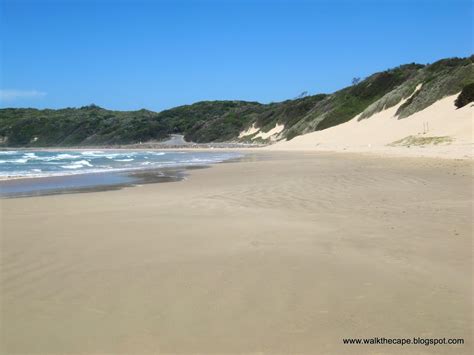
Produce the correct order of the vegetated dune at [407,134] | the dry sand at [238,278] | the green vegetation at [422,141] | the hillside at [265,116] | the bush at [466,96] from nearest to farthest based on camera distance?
the dry sand at [238,278] → the vegetated dune at [407,134] → the green vegetation at [422,141] → the bush at [466,96] → the hillside at [265,116]

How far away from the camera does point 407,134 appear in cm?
3088

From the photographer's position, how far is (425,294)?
149 inches

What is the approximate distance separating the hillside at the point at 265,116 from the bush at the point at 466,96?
2.75 m

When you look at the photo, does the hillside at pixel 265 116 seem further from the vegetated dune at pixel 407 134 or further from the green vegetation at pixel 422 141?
the green vegetation at pixel 422 141

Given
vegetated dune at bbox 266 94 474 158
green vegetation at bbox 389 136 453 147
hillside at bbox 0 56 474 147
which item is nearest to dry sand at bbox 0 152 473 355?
vegetated dune at bbox 266 94 474 158

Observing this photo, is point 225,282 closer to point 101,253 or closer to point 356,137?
point 101,253

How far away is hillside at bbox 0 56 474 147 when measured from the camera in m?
38.8

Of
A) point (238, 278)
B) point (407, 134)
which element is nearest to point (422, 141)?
point (407, 134)

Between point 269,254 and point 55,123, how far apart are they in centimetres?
12896

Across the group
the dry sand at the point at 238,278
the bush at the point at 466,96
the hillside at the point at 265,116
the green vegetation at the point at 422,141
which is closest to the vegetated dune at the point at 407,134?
the green vegetation at the point at 422,141

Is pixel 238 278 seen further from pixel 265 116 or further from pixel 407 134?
pixel 265 116

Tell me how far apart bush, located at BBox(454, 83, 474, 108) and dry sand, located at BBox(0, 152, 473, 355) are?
2193 centimetres

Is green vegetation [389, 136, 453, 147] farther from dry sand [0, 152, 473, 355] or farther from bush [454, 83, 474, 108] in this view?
dry sand [0, 152, 473, 355]

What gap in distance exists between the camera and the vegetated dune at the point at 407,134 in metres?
21.3
